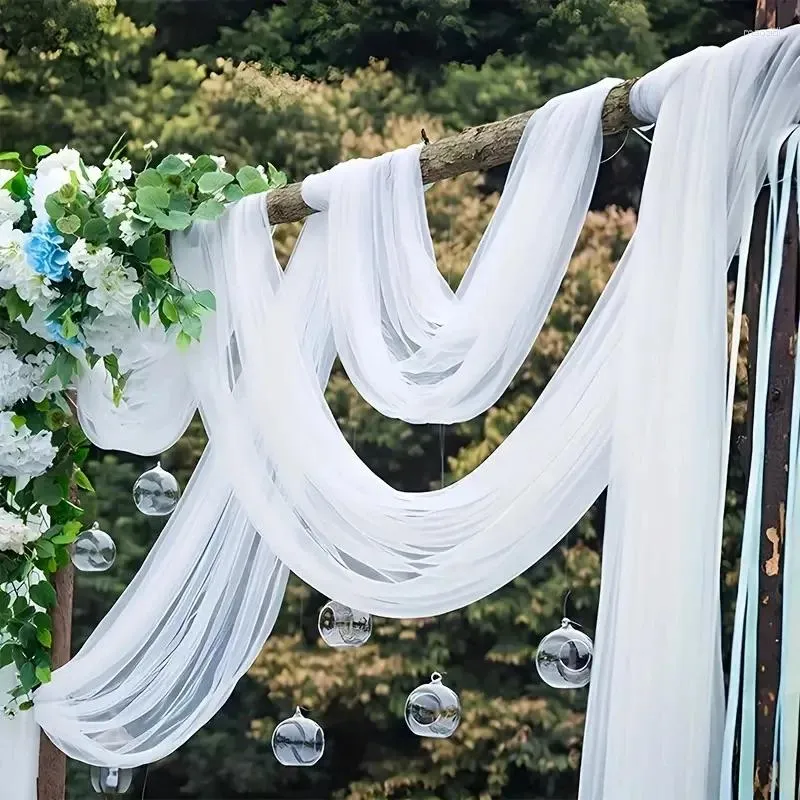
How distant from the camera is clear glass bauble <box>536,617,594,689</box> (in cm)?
254

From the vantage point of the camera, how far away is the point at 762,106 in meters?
1.43

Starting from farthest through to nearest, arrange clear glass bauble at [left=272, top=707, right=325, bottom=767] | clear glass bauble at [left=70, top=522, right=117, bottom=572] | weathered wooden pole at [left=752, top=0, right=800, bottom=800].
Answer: clear glass bauble at [left=272, top=707, right=325, bottom=767] → clear glass bauble at [left=70, top=522, right=117, bottom=572] → weathered wooden pole at [left=752, top=0, right=800, bottom=800]

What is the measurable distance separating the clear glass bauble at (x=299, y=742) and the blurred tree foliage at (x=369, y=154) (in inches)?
58.3

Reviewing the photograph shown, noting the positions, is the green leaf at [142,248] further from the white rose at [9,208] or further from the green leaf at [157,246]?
the white rose at [9,208]

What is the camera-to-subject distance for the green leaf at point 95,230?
2.19 metres

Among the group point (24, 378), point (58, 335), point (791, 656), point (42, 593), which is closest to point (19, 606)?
point (42, 593)

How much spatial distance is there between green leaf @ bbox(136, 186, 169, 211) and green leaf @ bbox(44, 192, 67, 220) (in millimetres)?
153

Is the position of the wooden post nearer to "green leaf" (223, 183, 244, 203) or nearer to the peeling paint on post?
"green leaf" (223, 183, 244, 203)

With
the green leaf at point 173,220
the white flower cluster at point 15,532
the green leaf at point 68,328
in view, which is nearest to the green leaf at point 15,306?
the green leaf at point 68,328

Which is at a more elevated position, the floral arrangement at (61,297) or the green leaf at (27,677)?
the floral arrangement at (61,297)

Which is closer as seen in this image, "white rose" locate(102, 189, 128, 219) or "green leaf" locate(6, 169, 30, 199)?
"white rose" locate(102, 189, 128, 219)

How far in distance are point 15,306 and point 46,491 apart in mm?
418

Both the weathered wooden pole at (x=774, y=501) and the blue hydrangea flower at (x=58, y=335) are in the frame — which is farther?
the blue hydrangea flower at (x=58, y=335)

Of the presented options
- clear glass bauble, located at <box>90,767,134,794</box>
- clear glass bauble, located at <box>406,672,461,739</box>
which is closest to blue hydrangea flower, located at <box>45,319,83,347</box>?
clear glass bauble, located at <box>90,767,134,794</box>
